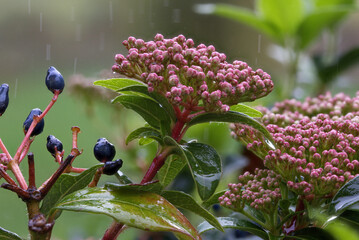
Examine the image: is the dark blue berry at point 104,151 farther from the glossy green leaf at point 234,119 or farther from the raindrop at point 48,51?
the raindrop at point 48,51

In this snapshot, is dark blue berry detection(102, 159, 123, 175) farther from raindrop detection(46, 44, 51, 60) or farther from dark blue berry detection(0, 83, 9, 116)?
raindrop detection(46, 44, 51, 60)

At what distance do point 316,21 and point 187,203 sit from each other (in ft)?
4.30

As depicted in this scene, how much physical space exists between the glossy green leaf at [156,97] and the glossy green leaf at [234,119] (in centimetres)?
3

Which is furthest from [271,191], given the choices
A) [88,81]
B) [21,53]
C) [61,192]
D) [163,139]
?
[21,53]

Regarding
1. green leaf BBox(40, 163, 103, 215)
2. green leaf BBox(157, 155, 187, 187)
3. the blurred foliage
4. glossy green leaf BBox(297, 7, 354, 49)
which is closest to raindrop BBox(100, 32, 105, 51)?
the blurred foliage

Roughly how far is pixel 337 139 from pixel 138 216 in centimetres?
32

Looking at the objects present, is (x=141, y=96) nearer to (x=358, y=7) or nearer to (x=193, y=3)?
(x=358, y=7)

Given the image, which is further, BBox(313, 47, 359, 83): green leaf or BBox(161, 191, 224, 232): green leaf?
BBox(313, 47, 359, 83): green leaf

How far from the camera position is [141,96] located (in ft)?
2.59

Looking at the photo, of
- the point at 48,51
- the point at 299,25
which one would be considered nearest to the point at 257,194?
the point at 299,25

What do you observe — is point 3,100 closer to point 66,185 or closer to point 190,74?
point 66,185

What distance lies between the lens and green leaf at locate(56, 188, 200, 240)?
2.20ft

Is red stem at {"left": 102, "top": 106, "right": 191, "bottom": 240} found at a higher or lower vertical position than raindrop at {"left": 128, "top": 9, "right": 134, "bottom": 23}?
higher

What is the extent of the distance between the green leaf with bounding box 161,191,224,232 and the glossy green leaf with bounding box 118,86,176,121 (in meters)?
0.11
